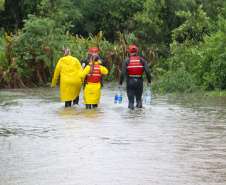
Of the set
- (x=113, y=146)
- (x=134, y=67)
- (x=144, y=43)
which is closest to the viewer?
(x=113, y=146)

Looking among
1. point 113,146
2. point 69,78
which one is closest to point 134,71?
point 69,78

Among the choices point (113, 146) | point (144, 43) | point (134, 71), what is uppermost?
point (134, 71)

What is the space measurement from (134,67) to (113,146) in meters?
5.59

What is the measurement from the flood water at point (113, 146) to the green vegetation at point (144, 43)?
21.0ft

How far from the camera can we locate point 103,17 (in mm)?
49531

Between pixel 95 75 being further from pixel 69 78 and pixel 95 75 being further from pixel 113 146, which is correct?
pixel 113 146

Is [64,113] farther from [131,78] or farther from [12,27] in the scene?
[12,27]

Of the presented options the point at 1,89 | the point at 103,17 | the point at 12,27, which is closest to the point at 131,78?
the point at 1,89

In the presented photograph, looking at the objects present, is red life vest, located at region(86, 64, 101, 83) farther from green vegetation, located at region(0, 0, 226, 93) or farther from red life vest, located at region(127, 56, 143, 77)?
green vegetation, located at region(0, 0, 226, 93)

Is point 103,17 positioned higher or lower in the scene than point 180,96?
higher

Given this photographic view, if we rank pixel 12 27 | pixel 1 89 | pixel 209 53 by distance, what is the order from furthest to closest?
pixel 12 27 → pixel 1 89 → pixel 209 53

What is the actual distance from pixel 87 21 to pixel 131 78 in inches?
1475

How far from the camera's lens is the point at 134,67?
1342cm

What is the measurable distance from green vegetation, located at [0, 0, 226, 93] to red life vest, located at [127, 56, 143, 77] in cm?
554
